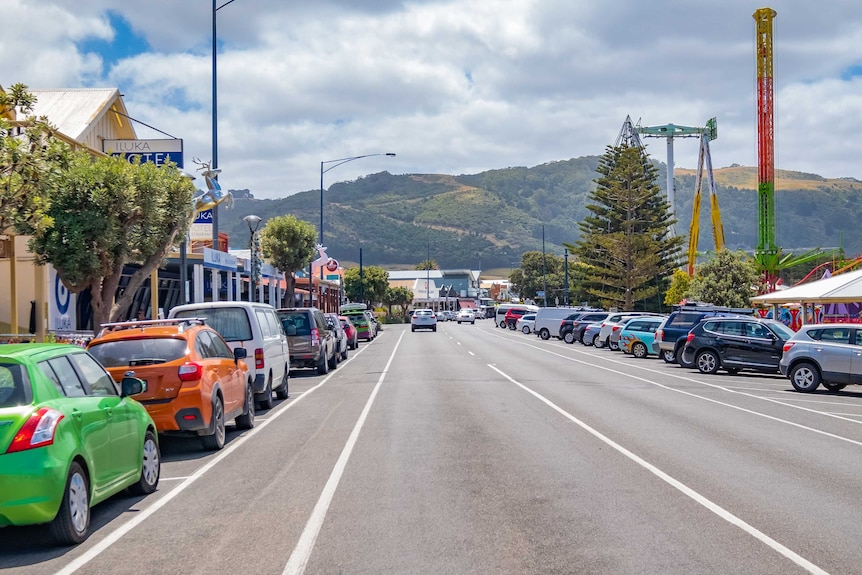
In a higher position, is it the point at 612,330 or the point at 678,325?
the point at 678,325

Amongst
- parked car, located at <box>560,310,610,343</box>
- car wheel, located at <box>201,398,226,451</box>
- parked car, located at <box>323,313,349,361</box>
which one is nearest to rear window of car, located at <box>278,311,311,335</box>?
parked car, located at <box>323,313,349,361</box>

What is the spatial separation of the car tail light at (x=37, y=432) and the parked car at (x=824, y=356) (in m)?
18.4

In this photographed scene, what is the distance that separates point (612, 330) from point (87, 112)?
80.7 feet

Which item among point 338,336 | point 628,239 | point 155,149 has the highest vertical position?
point 155,149

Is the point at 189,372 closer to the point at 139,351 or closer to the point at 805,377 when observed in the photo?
the point at 139,351

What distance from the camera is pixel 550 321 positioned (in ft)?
192

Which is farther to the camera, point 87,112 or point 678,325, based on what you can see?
point 87,112

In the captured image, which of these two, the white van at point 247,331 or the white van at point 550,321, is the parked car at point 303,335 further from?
the white van at point 550,321

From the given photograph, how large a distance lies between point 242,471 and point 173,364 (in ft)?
5.82

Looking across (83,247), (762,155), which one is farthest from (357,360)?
(762,155)

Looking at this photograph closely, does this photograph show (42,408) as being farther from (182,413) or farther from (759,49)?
(759,49)

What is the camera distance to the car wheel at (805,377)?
21344 mm

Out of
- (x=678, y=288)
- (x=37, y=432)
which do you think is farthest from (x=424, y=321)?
(x=37, y=432)

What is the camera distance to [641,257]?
69.2 meters
